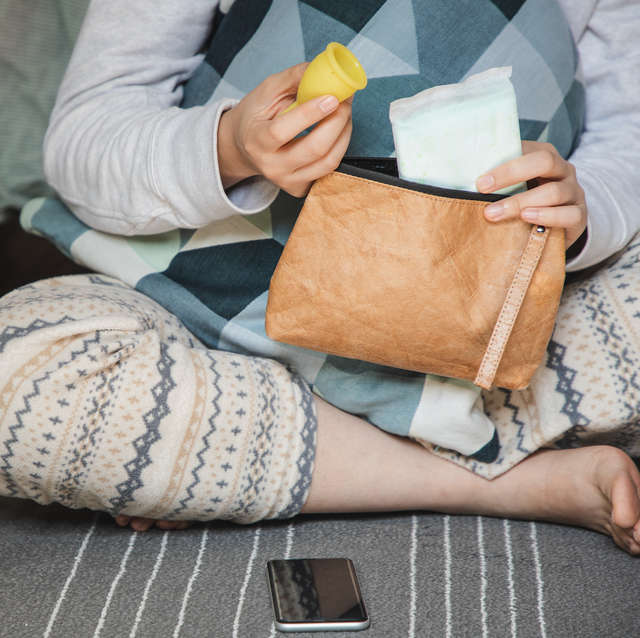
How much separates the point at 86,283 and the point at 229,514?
33cm

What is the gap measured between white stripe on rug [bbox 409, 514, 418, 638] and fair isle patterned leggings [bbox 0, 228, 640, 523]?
0.31 feet

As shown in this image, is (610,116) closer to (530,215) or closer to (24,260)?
(530,215)

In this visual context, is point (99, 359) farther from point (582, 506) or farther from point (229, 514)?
point (582, 506)

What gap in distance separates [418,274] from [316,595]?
33 centimetres

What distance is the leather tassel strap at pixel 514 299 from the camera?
49 cm

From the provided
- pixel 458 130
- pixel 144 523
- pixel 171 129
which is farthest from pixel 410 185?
pixel 144 523

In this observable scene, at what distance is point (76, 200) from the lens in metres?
0.70

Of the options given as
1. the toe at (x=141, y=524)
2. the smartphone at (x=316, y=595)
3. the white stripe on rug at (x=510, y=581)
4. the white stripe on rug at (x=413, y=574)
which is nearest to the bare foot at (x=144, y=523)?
the toe at (x=141, y=524)

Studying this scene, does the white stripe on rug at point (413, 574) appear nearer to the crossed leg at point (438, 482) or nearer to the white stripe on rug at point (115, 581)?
the crossed leg at point (438, 482)

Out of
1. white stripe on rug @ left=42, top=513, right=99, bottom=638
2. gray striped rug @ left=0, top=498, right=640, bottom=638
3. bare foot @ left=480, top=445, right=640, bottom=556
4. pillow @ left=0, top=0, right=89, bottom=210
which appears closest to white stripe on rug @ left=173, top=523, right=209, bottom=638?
gray striped rug @ left=0, top=498, right=640, bottom=638

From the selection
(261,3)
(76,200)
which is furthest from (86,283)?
(261,3)

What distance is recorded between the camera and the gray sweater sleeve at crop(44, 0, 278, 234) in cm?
57

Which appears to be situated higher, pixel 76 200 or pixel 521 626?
pixel 76 200

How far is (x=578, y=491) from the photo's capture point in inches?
24.6
